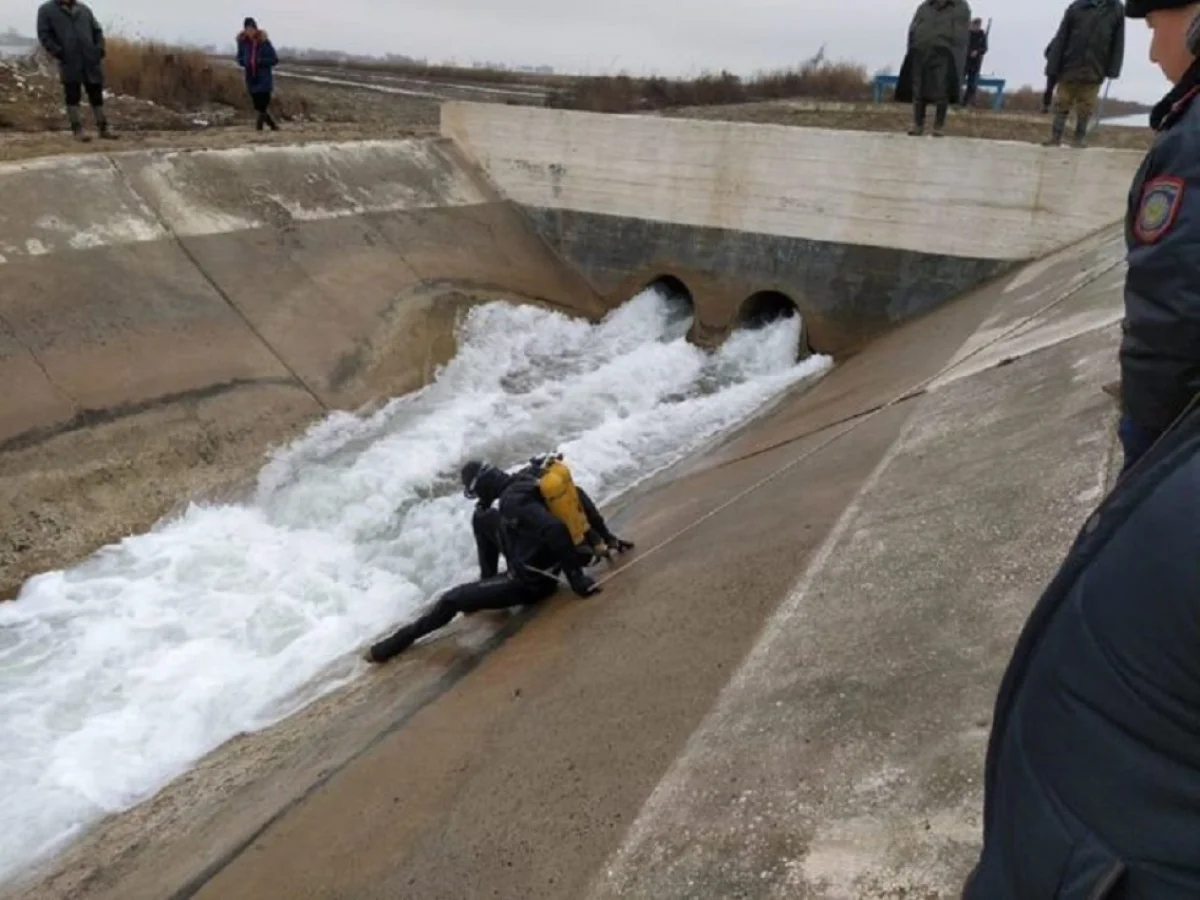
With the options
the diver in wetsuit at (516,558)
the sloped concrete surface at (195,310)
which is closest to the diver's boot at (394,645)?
the diver in wetsuit at (516,558)

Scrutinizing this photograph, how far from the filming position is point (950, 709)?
3.50m

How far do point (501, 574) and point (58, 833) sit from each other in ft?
9.52

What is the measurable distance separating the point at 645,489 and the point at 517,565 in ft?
10.2

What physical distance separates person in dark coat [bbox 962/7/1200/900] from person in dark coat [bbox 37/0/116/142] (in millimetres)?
13665

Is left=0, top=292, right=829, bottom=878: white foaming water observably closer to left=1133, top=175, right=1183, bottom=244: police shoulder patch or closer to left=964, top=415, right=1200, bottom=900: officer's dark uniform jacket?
left=964, top=415, right=1200, bottom=900: officer's dark uniform jacket

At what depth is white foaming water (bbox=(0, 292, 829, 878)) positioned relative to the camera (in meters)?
5.77

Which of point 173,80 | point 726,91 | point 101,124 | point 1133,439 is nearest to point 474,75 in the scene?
point 726,91

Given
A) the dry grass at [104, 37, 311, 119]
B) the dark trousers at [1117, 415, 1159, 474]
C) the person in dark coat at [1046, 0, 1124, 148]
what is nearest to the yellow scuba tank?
the dark trousers at [1117, 415, 1159, 474]

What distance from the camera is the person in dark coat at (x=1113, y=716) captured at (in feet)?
4.27

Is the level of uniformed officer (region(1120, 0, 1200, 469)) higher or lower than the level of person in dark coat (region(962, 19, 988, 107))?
lower

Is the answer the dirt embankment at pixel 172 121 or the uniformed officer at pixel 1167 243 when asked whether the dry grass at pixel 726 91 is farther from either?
the uniformed officer at pixel 1167 243

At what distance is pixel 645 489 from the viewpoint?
30.3 feet

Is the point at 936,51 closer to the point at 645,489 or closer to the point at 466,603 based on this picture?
the point at 645,489

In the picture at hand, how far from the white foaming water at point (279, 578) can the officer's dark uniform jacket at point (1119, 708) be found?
522 cm
